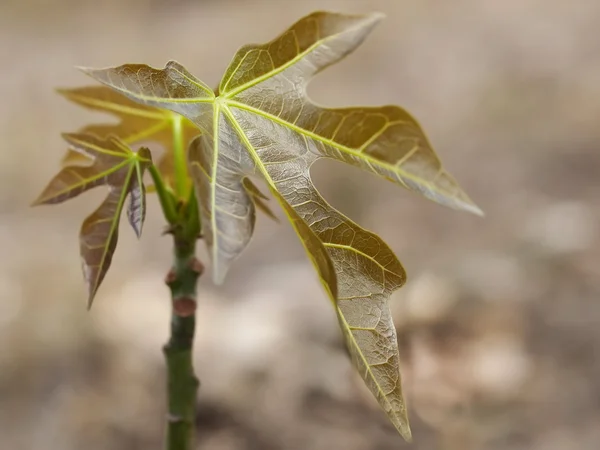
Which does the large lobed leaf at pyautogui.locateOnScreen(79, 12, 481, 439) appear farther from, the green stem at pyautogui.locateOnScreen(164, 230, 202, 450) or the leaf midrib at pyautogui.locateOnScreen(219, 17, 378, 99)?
the green stem at pyautogui.locateOnScreen(164, 230, 202, 450)

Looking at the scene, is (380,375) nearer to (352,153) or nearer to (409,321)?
(352,153)

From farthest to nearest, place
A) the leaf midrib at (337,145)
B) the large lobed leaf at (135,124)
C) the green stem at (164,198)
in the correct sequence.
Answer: the large lobed leaf at (135,124) < the green stem at (164,198) < the leaf midrib at (337,145)

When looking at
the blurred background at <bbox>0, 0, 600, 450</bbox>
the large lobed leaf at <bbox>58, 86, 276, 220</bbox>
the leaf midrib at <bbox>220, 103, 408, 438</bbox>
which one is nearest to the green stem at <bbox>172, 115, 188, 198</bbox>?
the large lobed leaf at <bbox>58, 86, 276, 220</bbox>

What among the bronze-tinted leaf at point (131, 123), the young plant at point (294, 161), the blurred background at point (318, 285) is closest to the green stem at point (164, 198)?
the young plant at point (294, 161)

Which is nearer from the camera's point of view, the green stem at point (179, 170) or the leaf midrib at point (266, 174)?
the leaf midrib at point (266, 174)

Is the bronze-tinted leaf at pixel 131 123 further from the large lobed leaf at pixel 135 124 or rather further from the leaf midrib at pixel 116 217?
the leaf midrib at pixel 116 217

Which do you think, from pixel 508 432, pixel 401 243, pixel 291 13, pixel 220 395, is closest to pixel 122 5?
pixel 291 13
